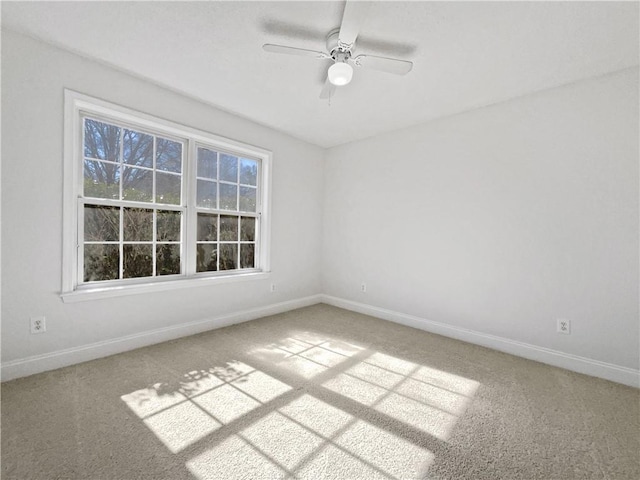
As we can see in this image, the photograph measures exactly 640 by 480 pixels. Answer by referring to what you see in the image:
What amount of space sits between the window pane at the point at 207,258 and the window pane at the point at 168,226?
311mm

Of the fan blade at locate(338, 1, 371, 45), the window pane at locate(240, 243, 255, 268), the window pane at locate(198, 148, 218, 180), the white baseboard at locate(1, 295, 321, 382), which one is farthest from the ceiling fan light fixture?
the white baseboard at locate(1, 295, 321, 382)

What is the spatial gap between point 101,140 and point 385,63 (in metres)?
2.57

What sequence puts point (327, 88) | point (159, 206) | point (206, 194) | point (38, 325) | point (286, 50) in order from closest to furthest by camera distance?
1. point (286, 50)
2. point (38, 325)
3. point (327, 88)
4. point (159, 206)
5. point (206, 194)

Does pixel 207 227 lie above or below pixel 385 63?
below

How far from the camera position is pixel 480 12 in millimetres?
1853

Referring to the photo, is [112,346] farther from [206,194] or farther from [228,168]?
[228,168]

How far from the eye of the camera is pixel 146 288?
2.83 meters

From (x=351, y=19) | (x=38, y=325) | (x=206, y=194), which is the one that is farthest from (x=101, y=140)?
(x=351, y=19)

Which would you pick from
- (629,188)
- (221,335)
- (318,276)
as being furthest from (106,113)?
(629,188)

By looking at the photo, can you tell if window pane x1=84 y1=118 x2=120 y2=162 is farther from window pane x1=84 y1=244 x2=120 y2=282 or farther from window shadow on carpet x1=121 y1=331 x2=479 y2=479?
window shadow on carpet x1=121 y1=331 x2=479 y2=479

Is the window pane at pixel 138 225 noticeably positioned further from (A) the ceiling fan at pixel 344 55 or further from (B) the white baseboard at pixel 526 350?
(B) the white baseboard at pixel 526 350

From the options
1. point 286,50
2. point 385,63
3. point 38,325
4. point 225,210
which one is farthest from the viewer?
point 225,210

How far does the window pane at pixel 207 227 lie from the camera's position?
3.38 meters

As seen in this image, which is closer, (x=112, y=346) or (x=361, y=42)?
(x=361, y=42)
